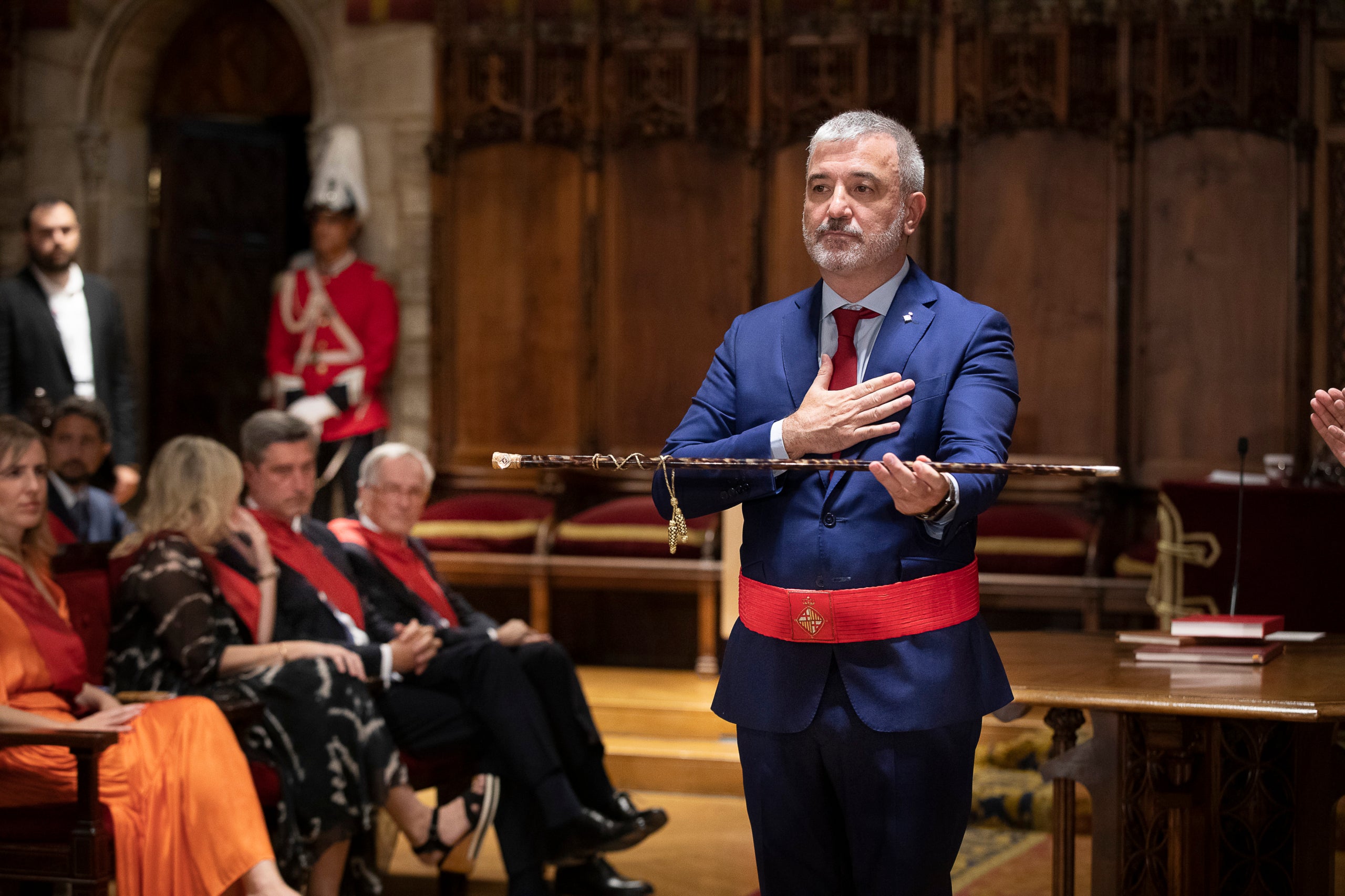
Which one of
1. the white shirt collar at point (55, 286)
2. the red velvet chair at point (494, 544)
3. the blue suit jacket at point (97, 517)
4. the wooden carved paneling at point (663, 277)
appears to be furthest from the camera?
the wooden carved paneling at point (663, 277)

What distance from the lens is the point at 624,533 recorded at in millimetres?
6043

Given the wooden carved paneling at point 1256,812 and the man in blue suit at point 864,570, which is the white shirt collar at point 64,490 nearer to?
the man in blue suit at point 864,570

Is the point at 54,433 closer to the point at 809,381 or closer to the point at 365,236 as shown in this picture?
the point at 365,236

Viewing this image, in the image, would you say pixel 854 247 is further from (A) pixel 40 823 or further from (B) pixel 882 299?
(A) pixel 40 823

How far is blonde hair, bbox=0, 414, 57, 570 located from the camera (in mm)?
3309

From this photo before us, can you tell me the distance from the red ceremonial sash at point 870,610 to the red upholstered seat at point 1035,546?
3752 millimetres

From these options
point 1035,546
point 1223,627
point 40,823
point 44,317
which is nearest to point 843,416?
point 1223,627

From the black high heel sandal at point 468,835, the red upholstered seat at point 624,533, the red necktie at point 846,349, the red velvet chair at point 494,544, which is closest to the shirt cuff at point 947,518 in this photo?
the red necktie at point 846,349

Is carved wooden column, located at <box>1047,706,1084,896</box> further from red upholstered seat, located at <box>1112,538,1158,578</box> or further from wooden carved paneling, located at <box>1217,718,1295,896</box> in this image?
red upholstered seat, located at <box>1112,538,1158,578</box>

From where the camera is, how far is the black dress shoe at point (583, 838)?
3.85m

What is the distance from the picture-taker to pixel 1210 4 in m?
6.25

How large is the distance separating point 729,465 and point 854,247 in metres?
0.31

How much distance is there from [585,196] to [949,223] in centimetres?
156

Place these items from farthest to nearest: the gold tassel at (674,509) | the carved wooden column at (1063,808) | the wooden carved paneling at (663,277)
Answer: the wooden carved paneling at (663,277)
the carved wooden column at (1063,808)
the gold tassel at (674,509)
